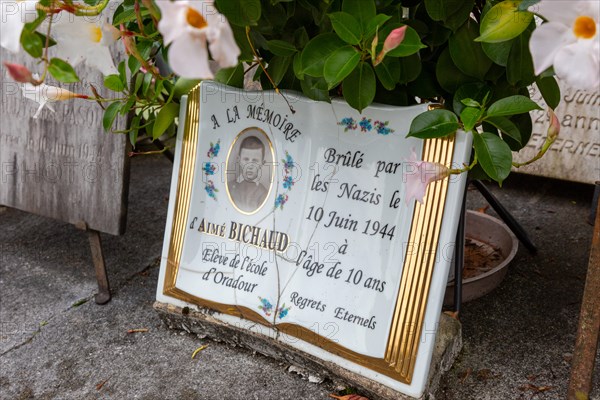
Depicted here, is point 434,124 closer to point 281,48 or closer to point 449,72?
point 449,72

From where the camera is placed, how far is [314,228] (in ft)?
5.24

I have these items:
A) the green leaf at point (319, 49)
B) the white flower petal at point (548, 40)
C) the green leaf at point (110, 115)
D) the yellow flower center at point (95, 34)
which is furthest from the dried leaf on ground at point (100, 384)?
the white flower petal at point (548, 40)

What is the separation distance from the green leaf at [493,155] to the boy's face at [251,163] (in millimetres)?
612

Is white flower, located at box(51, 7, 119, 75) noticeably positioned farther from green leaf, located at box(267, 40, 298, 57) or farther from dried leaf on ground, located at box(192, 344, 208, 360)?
dried leaf on ground, located at box(192, 344, 208, 360)

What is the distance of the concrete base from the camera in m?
1.51

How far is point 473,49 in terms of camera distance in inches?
52.2

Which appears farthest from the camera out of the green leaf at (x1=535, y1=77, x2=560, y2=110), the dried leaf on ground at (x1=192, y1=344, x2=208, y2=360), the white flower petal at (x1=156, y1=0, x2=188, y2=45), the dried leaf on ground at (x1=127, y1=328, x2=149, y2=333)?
the dried leaf on ground at (x1=127, y1=328, x2=149, y2=333)

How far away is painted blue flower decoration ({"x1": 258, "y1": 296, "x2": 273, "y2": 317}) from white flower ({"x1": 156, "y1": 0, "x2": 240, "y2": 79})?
37.5 inches

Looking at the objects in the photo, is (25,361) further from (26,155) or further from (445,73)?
(445,73)

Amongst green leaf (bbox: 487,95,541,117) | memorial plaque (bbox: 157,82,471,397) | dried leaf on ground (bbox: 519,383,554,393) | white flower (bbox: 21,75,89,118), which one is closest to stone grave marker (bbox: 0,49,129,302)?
memorial plaque (bbox: 157,82,471,397)

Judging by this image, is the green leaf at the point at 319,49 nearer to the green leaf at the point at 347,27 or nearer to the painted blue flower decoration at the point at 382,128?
the green leaf at the point at 347,27

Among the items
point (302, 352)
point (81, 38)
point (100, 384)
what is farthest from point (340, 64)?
point (100, 384)

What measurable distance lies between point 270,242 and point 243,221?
0.33 ft

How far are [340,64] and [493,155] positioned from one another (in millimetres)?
354
